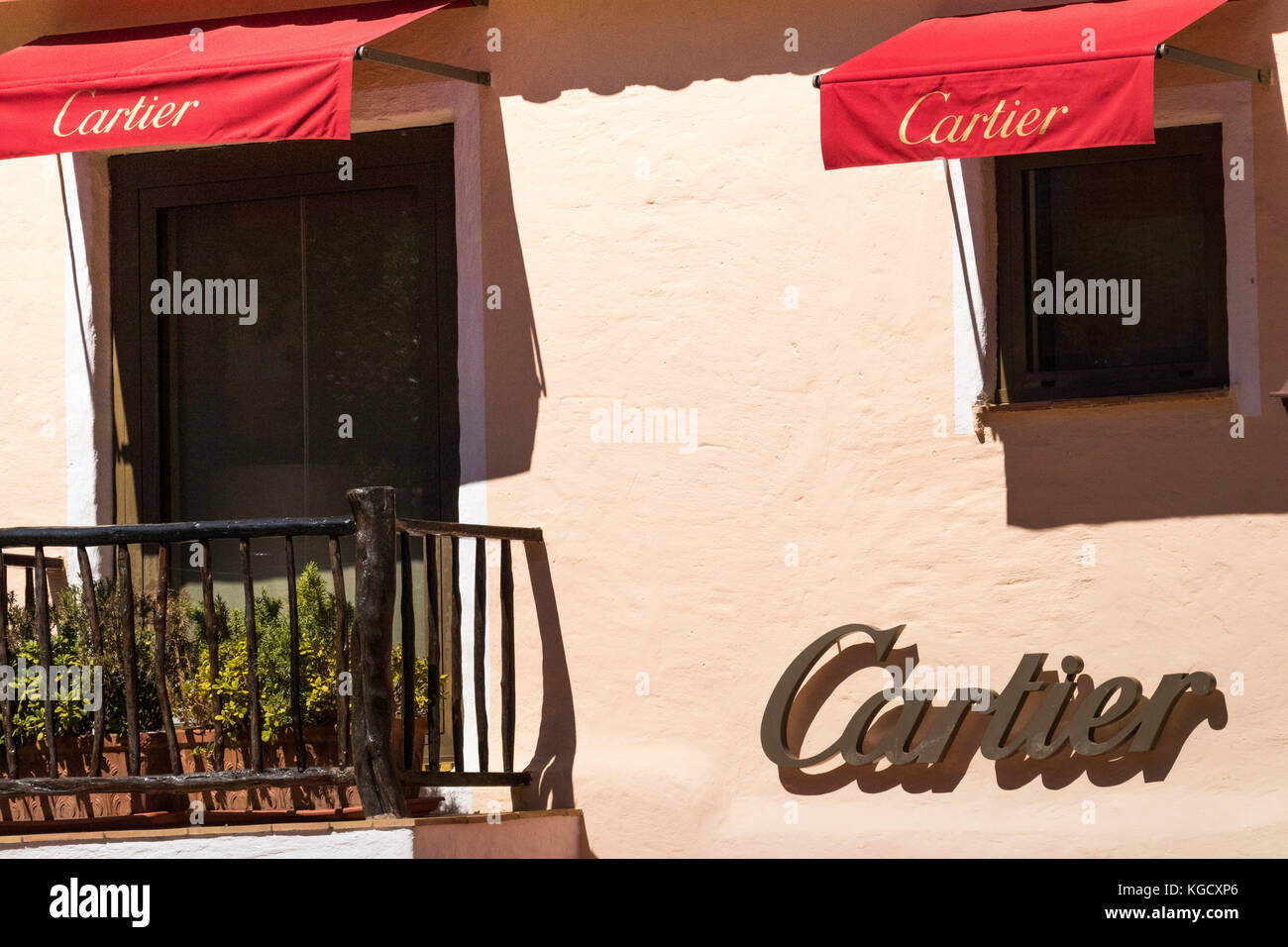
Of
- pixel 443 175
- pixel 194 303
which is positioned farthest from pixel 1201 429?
pixel 194 303

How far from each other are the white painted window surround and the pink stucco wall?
53 millimetres

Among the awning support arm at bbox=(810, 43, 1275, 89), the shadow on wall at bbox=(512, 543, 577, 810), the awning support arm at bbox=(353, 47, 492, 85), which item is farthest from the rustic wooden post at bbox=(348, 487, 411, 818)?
the awning support arm at bbox=(810, 43, 1275, 89)

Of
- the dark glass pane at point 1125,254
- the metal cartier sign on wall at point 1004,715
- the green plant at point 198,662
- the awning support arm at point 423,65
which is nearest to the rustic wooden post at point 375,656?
the green plant at point 198,662

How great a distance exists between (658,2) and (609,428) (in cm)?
182

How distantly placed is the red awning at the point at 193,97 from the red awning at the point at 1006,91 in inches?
76.3

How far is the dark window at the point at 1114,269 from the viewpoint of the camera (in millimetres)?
7863

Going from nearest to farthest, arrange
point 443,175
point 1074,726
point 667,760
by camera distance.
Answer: point 1074,726, point 667,760, point 443,175

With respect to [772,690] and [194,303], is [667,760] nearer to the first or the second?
[772,690]

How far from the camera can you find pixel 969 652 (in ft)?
25.8

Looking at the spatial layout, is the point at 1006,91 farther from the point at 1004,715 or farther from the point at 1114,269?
the point at 1004,715

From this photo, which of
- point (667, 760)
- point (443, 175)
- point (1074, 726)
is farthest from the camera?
point (443, 175)

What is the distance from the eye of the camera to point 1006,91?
23.8 ft

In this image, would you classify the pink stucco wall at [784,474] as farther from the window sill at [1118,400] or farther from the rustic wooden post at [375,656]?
the rustic wooden post at [375,656]

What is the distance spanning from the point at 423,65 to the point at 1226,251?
334 centimetres
